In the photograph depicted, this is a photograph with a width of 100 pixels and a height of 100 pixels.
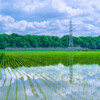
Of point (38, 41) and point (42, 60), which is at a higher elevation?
point (38, 41)

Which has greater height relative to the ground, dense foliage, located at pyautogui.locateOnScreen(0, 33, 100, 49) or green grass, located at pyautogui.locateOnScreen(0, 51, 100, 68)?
dense foliage, located at pyautogui.locateOnScreen(0, 33, 100, 49)

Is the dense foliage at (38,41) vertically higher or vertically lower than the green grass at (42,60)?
higher

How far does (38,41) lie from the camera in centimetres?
8969

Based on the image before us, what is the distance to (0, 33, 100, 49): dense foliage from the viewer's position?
83.1 meters

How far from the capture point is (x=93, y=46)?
96500mm

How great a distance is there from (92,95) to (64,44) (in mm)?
85053

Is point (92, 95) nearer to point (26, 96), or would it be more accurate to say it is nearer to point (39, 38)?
point (26, 96)

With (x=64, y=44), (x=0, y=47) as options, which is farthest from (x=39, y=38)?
(x=0, y=47)

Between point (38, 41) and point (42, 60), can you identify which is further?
point (38, 41)

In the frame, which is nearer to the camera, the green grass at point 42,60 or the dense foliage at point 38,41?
the green grass at point 42,60

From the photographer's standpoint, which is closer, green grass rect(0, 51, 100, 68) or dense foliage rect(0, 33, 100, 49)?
green grass rect(0, 51, 100, 68)

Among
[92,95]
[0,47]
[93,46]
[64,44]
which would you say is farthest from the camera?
[93,46]

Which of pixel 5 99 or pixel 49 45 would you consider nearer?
pixel 5 99

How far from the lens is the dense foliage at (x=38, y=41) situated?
273ft
